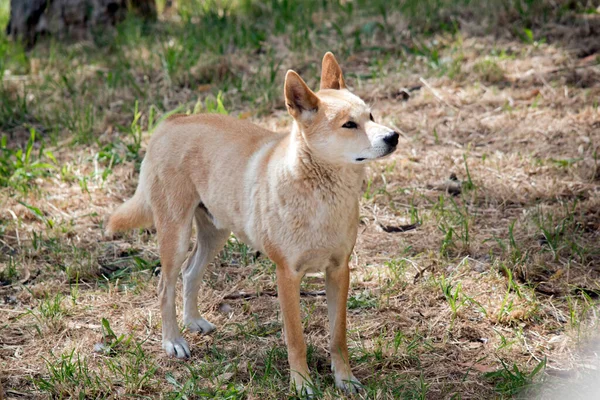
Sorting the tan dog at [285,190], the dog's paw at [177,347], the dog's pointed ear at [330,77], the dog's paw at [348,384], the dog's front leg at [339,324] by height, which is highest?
the dog's pointed ear at [330,77]

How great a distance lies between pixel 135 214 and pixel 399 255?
178cm

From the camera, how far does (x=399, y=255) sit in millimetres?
5129

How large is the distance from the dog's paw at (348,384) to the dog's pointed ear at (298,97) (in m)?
1.36

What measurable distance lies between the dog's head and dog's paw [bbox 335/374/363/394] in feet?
3.69

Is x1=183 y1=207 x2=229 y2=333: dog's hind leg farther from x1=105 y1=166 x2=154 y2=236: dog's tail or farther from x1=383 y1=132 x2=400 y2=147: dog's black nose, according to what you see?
x1=383 y1=132 x2=400 y2=147: dog's black nose

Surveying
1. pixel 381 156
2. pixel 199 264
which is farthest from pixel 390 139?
pixel 199 264

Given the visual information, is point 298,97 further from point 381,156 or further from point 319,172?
point 381,156

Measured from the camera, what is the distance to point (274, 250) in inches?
150

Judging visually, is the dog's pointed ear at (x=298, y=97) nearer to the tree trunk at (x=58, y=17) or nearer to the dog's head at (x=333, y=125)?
the dog's head at (x=333, y=125)

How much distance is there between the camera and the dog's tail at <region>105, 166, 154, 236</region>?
179 inches

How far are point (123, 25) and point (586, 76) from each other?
5.08 meters

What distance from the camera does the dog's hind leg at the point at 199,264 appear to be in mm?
4602

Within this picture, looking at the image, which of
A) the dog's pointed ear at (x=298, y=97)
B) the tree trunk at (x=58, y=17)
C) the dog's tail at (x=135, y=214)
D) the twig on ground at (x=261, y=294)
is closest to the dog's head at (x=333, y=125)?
the dog's pointed ear at (x=298, y=97)

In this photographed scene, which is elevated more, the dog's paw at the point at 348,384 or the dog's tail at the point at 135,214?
the dog's tail at the point at 135,214
